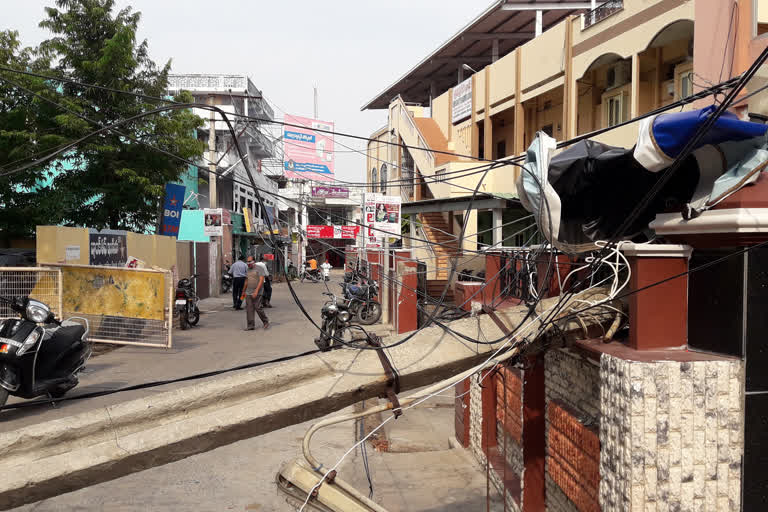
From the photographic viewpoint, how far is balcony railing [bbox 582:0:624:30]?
1370 cm

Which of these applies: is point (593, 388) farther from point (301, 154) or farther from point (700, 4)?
point (301, 154)

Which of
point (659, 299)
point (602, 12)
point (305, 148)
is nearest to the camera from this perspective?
point (659, 299)

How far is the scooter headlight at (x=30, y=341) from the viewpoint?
23.7ft

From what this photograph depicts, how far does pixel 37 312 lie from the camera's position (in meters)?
7.55

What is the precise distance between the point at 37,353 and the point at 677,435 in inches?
287

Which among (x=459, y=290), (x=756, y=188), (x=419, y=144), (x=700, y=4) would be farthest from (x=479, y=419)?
(x=419, y=144)

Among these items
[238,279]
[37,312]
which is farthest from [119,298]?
[238,279]

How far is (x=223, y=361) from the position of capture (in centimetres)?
1089

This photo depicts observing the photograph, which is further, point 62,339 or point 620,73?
point 620,73

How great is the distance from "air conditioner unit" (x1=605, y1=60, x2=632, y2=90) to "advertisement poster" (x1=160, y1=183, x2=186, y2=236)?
12.1m

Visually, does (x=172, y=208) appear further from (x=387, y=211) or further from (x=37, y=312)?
(x=37, y=312)

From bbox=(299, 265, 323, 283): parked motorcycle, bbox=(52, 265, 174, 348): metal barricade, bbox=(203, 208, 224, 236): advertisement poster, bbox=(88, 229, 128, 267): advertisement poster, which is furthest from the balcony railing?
bbox=(203, 208, 224, 236): advertisement poster

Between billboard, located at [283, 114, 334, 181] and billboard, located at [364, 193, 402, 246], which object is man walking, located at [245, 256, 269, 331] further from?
billboard, located at [283, 114, 334, 181]

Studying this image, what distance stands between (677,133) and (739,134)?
0.97 feet
